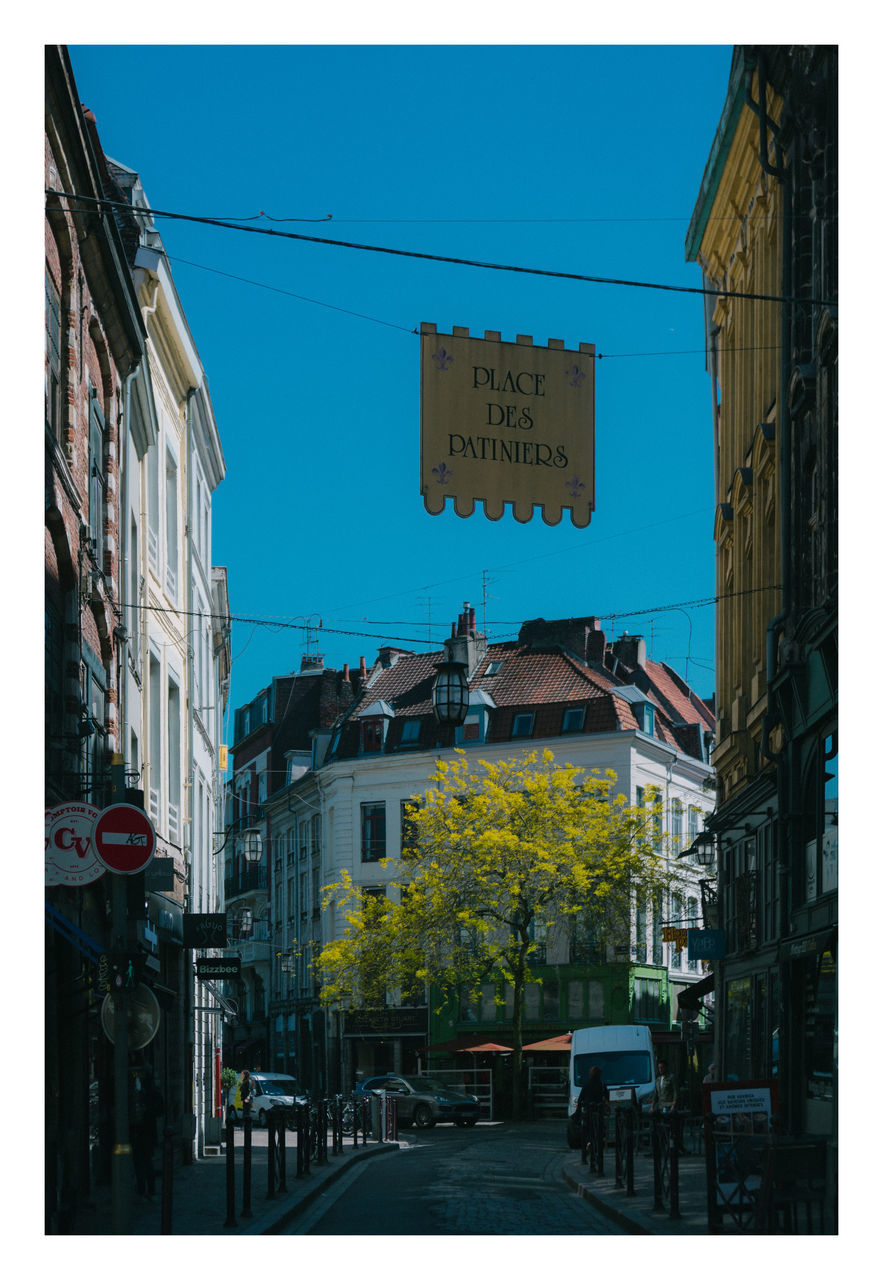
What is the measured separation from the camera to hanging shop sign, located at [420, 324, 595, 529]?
50.6ft

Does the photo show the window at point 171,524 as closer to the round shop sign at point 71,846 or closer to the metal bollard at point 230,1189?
the metal bollard at point 230,1189

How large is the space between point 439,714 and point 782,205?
27.2 feet

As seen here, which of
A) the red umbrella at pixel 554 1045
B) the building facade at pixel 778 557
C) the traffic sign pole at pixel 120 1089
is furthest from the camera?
the red umbrella at pixel 554 1045

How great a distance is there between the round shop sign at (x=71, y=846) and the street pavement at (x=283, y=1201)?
2701mm

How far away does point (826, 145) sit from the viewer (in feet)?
64.6

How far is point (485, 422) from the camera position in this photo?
608 inches

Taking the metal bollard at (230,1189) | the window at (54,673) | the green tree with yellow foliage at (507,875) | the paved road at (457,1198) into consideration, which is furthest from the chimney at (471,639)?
the metal bollard at (230,1189)

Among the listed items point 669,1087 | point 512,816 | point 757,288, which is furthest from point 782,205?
point 512,816

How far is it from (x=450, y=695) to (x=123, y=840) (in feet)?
39.5

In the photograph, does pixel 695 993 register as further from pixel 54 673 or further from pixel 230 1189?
pixel 230 1189

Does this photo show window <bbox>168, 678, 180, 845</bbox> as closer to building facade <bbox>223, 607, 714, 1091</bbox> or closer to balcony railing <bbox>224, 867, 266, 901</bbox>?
building facade <bbox>223, 607, 714, 1091</bbox>

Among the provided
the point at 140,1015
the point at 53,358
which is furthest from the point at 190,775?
the point at 140,1015

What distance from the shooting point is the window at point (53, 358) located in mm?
17312

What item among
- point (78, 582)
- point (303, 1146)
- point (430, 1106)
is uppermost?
point (78, 582)
